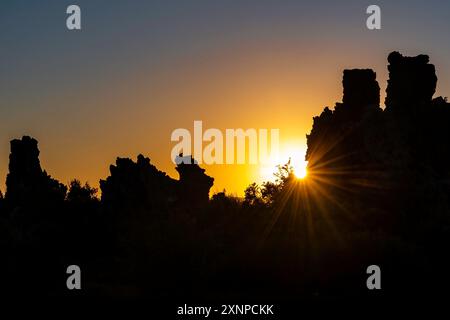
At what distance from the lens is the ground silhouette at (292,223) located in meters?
50.8

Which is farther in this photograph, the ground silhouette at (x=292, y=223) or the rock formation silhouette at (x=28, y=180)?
the rock formation silhouette at (x=28, y=180)

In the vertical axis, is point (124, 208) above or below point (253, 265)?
above

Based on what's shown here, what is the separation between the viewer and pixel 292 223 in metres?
62.2

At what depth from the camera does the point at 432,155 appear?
70.0 meters

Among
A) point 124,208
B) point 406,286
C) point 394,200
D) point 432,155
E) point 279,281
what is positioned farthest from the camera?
point 124,208

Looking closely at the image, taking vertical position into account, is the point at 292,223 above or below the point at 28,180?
below

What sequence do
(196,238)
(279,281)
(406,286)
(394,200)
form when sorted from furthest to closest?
(394,200) < (196,238) < (279,281) < (406,286)

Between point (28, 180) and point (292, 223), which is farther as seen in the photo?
point (28, 180)

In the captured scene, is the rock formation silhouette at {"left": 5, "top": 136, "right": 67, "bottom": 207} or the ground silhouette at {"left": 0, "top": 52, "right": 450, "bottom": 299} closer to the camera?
the ground silhouette at {"left": 0, "top": 52, "right": 450, "bottom": 299}

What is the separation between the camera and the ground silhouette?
50.8 meters
